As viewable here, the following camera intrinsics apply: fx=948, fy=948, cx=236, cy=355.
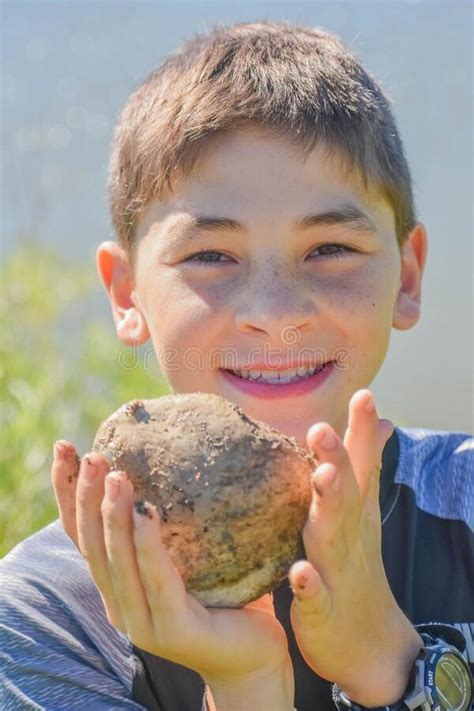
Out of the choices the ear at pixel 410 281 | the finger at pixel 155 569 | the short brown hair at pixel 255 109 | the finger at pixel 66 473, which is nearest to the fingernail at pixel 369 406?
the finger at pixel 155 569

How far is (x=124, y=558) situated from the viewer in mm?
1320

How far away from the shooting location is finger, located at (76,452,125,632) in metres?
1.36

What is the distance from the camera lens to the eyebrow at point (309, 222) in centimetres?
187

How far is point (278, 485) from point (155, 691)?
0.68 metres

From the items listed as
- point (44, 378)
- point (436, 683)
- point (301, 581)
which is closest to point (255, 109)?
point (301, 581)

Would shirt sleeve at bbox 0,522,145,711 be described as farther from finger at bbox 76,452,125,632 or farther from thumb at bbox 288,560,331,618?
thumb at bbox 288,560,331,618

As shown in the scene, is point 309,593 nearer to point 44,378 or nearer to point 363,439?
point 363,439

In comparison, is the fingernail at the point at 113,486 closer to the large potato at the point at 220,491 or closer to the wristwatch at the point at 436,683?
the large potato at the point at 220,491

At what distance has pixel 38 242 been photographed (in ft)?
13.9

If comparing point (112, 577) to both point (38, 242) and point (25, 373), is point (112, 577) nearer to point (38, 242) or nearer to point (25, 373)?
point (25, 373)

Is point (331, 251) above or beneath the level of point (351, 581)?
above

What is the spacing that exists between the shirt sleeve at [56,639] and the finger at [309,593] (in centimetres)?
52

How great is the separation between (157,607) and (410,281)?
4.05 feet

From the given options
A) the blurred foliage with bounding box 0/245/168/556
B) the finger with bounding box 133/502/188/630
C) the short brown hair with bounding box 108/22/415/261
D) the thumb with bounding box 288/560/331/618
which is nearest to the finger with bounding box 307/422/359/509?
the thumb with bounding box 288/560/331/618
